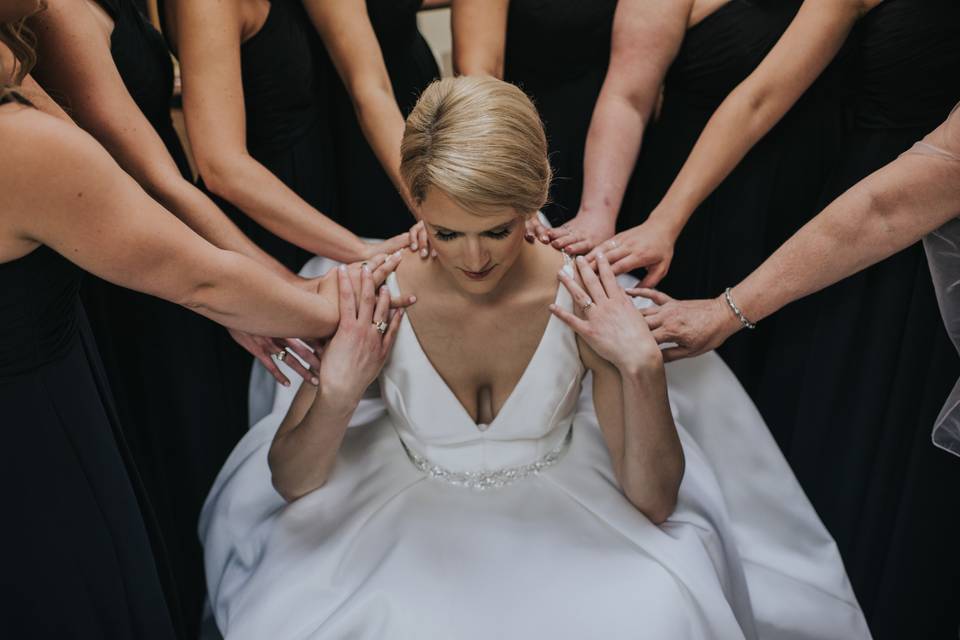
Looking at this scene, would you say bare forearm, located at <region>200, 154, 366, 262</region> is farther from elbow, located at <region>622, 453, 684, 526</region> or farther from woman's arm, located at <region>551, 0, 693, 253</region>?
elbow, located at <region>622, 453, 684, 526</region>

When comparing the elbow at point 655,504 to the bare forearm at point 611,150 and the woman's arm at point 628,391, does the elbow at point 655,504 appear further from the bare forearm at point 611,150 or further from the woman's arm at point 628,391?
the bare forearm at point 611,150

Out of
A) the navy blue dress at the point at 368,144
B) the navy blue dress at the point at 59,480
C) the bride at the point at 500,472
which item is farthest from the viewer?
the navy blue dress at the point at 368,144

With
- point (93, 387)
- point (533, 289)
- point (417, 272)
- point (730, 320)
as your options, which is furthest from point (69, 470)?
point (730, 320)

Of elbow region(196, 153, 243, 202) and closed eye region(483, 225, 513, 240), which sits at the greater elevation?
closed eye region(483, 225, 513, 240)

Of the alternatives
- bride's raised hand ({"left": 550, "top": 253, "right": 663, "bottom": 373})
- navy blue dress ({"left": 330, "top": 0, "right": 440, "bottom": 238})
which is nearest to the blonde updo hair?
bride's raised hand ({"left": 550, "top": 253, "right": 663, "bottom": 373})

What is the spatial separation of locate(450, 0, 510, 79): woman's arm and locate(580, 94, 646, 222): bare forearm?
0.82 ft

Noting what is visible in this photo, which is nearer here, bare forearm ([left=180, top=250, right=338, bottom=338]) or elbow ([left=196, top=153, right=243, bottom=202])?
bare forearm ([left=180, top=250, right=338, bottom=338])

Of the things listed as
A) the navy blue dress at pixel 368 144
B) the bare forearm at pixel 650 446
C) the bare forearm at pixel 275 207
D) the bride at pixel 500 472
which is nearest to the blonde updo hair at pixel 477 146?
the bride at pixel 500 472

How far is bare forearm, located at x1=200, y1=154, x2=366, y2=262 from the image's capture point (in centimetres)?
168

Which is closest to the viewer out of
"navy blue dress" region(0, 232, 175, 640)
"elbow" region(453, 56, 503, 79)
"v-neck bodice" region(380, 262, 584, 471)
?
"navy blue dress" region(0, 232, 175, 640)

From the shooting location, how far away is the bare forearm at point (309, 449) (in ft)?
4.65

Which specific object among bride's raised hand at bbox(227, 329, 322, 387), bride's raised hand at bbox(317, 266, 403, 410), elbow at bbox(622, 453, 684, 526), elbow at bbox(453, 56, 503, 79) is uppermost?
elbow at bbox(453, 56, 503, 79)

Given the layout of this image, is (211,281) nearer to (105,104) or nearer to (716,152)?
(105,104)

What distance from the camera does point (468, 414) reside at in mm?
1529
